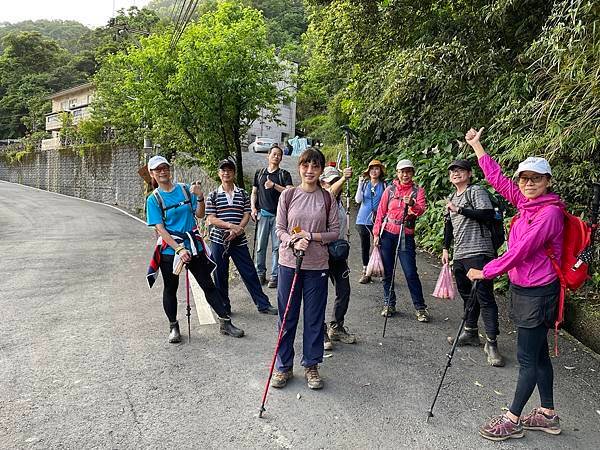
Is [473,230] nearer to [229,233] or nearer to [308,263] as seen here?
[308,263]

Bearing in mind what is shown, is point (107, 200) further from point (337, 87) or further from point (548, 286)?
point (548, 286)

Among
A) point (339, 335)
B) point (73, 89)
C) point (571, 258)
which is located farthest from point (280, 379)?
point (73, 89)

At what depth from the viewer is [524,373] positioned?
3291 millimetres

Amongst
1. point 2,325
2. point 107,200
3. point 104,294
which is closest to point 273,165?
point 104,294

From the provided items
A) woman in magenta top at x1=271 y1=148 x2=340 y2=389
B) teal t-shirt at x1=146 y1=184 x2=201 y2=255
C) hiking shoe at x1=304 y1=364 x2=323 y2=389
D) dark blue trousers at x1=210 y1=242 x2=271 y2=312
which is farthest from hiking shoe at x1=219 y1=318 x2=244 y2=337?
hiking shoe at x1=304 y1=364 x2=323 y2=389

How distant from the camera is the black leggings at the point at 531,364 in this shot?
10.7ft

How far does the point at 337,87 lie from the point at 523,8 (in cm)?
1067

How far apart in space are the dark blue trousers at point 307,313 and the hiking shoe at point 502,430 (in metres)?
1.35

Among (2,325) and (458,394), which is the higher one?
(458,394)

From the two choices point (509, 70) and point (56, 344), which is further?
point (509, 70)

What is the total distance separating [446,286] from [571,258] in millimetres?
1746

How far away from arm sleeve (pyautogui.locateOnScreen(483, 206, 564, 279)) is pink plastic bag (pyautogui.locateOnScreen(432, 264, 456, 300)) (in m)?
1.60

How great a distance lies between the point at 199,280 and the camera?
16.4 feet

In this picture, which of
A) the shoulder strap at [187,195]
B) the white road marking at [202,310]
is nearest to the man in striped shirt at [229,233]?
the white road marking at [202,310]
